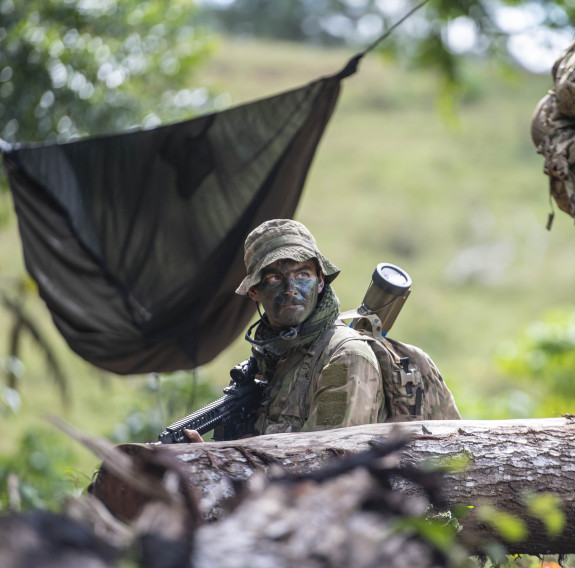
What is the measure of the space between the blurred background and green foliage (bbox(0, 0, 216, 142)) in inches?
0.7

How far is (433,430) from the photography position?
3215 millimetres

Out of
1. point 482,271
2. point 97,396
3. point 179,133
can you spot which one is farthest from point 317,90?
point 482,271

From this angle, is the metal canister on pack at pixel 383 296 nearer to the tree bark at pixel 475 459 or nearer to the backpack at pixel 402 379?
the backpack at pixel 402 379

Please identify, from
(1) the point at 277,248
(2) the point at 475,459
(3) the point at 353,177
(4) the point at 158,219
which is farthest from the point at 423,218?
(2) the point at 475,459

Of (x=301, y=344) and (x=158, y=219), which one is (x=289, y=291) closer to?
(x=301, y=344)

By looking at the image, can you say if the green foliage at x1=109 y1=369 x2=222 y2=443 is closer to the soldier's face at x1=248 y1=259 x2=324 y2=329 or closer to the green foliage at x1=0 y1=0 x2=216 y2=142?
the green foliage at x1=0 y1=0 x2=216 y2=142

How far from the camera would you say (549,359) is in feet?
35.4

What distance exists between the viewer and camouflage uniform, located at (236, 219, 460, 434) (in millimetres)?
3355

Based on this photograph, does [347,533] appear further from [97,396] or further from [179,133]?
[97,396]

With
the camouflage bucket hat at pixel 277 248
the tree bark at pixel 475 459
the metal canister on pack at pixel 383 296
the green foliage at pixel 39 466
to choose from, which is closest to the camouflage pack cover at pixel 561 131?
the metal canister on pack at pixel 383 296

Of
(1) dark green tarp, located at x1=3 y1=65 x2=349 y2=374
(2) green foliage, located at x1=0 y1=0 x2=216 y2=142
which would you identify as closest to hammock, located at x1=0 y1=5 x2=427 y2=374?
(1) dark green tarp, located at x1=3 y1=65 x2=349 y2=374

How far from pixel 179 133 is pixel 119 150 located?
0.37 m

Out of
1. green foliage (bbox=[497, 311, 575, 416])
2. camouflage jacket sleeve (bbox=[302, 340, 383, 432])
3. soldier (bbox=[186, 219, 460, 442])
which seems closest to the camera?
camouflage jacket sleeve (bbox=[302, 340, 383, 432])

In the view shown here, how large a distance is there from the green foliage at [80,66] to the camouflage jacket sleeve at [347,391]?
569 centimetres
